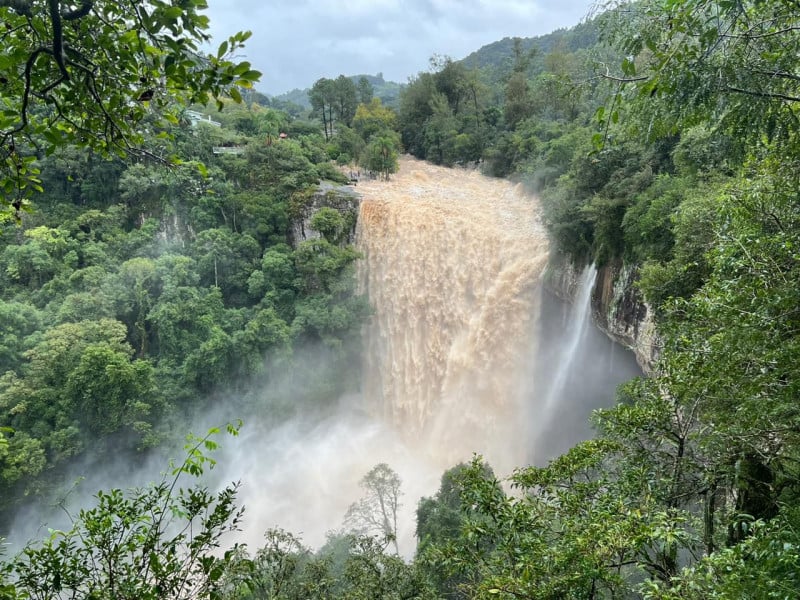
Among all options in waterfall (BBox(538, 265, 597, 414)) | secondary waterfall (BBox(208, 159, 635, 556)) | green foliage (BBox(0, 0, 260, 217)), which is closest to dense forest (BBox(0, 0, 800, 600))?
green foliage (BBox(0, 0, 260, 217))

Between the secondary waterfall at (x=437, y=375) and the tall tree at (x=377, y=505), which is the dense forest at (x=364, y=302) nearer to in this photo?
the tall tree at (x=377, y=505)

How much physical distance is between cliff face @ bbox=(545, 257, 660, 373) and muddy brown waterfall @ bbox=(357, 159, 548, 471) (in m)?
2.58

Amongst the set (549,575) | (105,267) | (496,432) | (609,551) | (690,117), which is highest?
(690,117)

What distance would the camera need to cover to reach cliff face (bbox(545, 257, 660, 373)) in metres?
8.80

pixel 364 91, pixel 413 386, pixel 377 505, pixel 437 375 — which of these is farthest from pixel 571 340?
pixel 364 91

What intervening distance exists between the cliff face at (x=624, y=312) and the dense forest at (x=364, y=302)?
1.68 ft

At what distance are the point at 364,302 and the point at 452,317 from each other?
333 cm

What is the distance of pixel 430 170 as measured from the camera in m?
24.0

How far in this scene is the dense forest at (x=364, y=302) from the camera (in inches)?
76.4

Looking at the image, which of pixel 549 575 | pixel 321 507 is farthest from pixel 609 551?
pixel 321 507

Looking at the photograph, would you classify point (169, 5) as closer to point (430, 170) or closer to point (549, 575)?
point (549, 575)

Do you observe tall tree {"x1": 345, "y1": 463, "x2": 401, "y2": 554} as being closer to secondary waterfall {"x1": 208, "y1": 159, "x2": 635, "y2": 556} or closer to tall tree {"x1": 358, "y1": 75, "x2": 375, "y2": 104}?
secondary waterfall {"x1": 208, "y1": 159, "x2": 635, "y2": 556}

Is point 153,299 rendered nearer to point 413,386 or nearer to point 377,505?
point 413,386

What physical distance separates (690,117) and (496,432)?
13.0m
